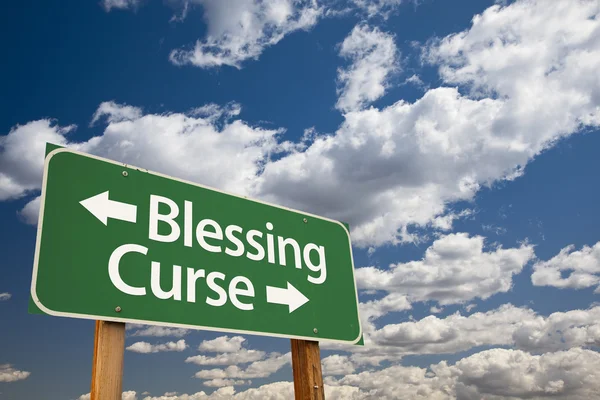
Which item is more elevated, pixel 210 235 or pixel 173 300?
pixel 210 235

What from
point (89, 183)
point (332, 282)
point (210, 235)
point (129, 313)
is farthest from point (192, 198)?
point (332, 282)

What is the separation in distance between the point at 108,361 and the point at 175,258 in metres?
0.89

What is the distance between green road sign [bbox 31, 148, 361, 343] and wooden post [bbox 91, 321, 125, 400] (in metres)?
0.10

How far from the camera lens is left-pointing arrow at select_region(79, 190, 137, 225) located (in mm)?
3693

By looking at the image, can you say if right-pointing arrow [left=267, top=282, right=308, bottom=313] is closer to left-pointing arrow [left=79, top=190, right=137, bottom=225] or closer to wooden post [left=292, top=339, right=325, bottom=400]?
wooden post [left=292, top=339, right=325, bottom=400]

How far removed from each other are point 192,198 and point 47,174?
3.74 feet

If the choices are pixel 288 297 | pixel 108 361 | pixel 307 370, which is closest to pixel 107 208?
pixel 108 361

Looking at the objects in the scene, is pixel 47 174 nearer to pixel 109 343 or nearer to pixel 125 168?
pixel 125 168

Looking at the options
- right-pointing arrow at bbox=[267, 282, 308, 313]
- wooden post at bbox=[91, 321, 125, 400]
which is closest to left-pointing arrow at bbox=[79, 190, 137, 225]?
wooden post at bbox=[91, 321, 125, 400]

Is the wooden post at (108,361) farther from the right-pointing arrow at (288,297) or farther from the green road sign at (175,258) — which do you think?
the right-pointing arrow at (288,297)

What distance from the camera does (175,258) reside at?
394cm

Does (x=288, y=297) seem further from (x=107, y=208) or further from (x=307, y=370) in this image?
(x=107, y=208)

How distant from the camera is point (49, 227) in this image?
11.3ft

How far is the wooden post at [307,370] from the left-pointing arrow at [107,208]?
1970 millimetres
